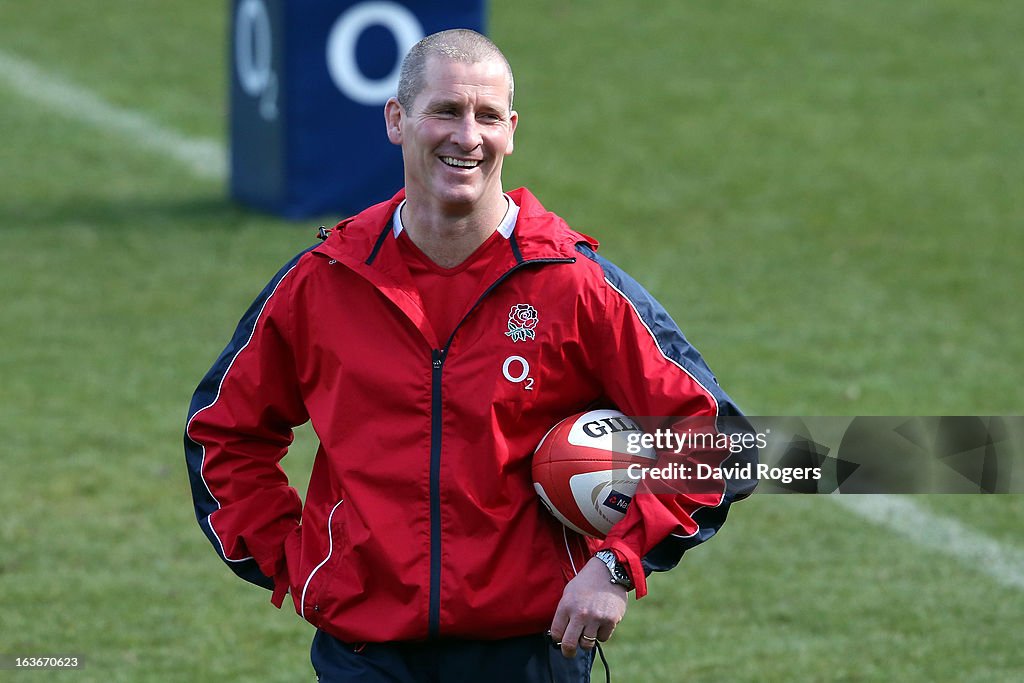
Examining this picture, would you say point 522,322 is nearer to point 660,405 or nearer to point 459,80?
point 660,405

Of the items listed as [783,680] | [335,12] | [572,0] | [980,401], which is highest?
[572,0]

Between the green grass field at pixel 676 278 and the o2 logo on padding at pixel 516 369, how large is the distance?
2328mm

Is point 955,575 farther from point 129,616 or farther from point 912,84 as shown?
point 912,84

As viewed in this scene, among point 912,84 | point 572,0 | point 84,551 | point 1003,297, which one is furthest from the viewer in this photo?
point 572,0

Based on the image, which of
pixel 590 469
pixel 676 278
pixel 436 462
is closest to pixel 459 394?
pixel 436 462

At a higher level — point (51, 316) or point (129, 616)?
point (51, 316)

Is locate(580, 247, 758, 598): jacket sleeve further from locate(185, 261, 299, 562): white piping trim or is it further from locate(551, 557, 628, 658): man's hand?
locate(185, 261, 299, 562): white piping trim

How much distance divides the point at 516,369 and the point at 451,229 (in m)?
0.35

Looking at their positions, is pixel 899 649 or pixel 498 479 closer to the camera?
pixel 498 479

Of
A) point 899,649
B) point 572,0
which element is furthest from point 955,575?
point 572,0

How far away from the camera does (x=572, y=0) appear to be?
57.2 feet

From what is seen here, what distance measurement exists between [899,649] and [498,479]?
2.75m

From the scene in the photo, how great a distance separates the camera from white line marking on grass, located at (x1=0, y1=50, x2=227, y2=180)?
44.4 feet

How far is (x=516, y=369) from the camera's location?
3570 millimetres
